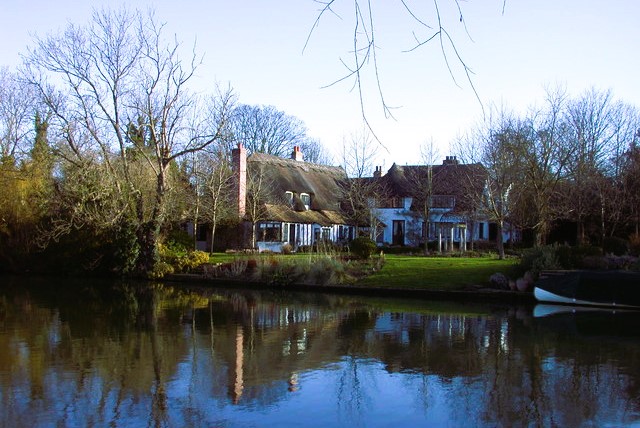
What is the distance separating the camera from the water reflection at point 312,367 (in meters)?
7.77

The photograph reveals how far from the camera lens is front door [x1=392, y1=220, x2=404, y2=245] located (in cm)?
4747

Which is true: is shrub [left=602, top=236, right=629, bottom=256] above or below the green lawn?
above

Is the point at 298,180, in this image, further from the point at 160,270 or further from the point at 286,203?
the point at 160,270

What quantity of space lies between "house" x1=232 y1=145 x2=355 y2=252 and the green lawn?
433 inches

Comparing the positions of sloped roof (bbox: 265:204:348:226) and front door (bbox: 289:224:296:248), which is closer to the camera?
sloped roof (bbox: 265:204:348:226)

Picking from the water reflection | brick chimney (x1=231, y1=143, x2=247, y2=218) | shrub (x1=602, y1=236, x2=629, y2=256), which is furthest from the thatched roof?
the water reflection

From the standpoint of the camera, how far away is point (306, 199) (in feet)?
155

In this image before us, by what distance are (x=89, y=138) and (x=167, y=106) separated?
4362 mm

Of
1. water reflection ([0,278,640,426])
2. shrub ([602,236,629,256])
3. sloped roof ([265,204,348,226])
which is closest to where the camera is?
water reflection ([0,278,640,426])

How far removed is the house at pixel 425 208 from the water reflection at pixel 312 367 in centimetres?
2421

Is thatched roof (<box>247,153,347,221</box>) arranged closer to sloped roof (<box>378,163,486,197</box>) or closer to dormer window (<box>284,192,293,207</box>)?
dormer window (<box>284,192,293,207</box>)

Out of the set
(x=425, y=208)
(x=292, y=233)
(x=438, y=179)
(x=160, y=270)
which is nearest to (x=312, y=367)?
(x=160, y=270)

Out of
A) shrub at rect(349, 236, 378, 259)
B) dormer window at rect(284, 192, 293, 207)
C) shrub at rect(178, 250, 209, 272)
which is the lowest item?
shrub at rect(178, 250, 209, 272)

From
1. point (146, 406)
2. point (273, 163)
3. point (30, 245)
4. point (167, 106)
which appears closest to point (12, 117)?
point (30, 245)
